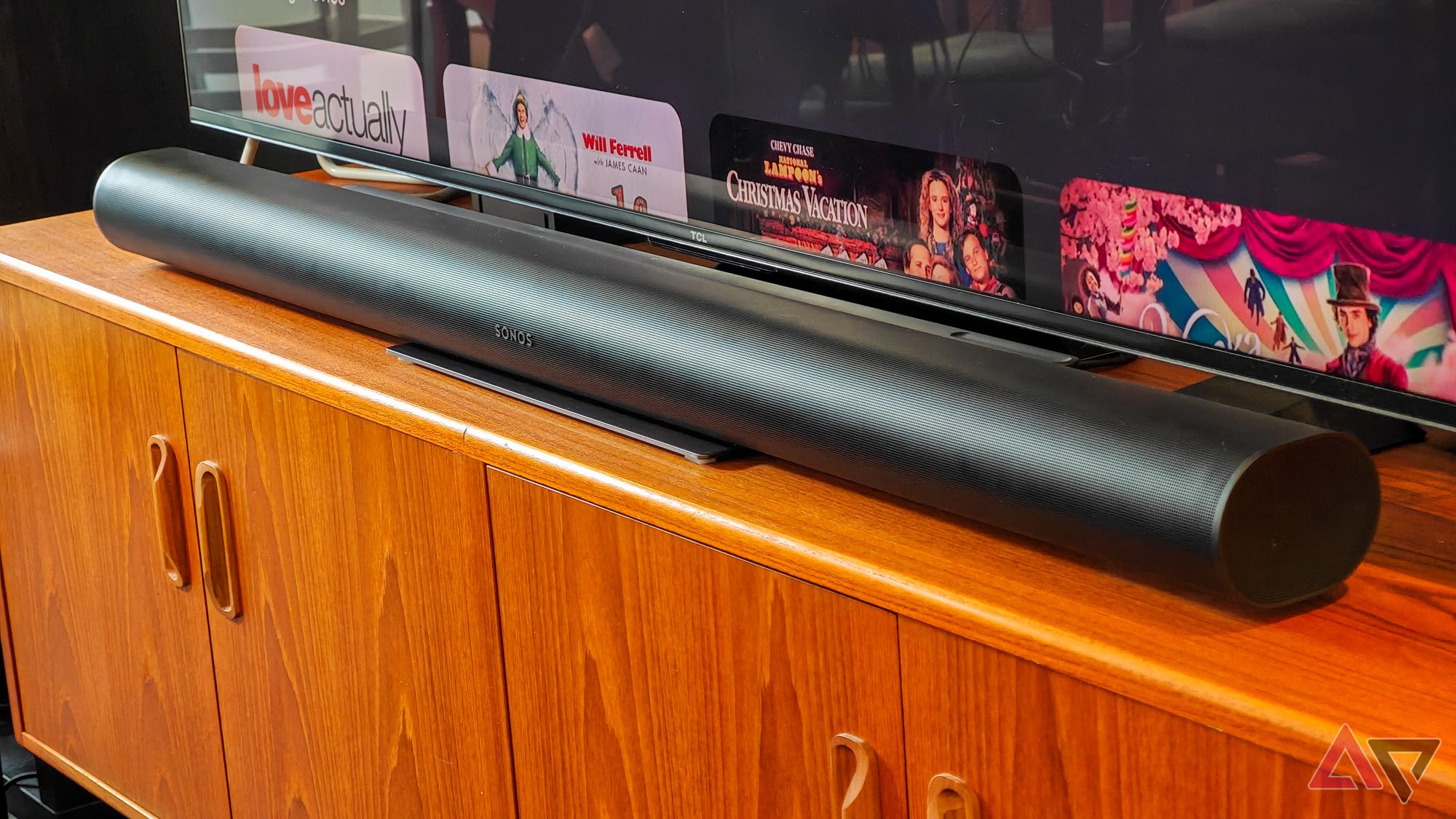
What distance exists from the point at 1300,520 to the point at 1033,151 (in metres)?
0.30

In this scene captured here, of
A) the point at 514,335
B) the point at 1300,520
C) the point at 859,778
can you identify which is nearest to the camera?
the point at 1300,520

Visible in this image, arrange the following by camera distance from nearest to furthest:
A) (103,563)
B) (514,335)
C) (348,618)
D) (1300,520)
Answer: (1300,520), (514,335), (348,618), (103,563)

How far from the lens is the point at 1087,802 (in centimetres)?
78

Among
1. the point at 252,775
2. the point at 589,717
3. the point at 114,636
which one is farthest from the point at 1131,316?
the point at 114,636

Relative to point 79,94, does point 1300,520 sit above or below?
below

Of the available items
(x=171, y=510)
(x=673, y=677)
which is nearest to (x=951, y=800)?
(x=673, y=677)

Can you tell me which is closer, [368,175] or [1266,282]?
[1266,282]

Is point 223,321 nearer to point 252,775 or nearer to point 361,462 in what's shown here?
point 361,462

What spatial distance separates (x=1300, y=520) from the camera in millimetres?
769

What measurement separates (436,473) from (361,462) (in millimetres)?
104

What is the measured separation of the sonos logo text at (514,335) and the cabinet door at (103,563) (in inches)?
17.1

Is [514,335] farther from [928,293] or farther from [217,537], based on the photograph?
[217,537]

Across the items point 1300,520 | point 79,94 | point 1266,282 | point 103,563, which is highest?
point 79,94

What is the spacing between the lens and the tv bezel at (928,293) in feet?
2.75
